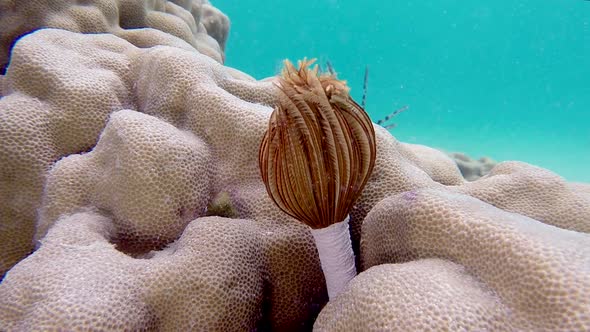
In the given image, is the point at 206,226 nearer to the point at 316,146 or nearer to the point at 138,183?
the point at 138,183

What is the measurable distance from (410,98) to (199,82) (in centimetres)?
10355

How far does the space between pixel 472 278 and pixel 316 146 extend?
0.79m

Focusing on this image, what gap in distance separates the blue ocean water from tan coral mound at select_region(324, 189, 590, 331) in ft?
283

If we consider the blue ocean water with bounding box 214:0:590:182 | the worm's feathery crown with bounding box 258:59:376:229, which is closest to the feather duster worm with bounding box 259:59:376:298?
the worm's feathery crown with bounding box 258:59:376:229

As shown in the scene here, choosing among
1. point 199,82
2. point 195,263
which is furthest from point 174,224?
point 199,82

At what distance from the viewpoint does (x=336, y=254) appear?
1.75m

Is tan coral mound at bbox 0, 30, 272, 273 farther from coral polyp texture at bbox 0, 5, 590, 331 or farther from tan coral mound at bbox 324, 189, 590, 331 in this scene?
tan coral mound at bbox 324, 189, 590, 331

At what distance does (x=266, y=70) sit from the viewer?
9575 centimetres

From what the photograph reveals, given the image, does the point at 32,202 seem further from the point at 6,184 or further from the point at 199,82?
the point at 199,82

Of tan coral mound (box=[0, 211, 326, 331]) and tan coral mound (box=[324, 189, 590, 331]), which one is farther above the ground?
tan coral mound (box=[324, 189, 590, 331])

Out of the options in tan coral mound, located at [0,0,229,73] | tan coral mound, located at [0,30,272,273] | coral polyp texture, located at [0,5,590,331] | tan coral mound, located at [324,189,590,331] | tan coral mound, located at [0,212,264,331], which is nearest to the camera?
tan coral mound, located at [324,189,590,331]

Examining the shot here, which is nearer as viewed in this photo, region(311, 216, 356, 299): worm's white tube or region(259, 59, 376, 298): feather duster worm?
region(259, 59, 376, 298): feather duster worm

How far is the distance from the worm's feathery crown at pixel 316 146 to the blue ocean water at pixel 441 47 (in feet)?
284

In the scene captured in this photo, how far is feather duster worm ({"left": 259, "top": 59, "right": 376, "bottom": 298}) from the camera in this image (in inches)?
56.9
